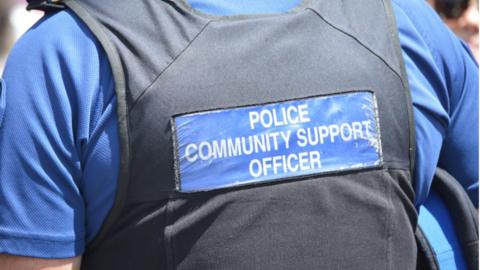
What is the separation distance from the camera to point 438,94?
5.23 feet

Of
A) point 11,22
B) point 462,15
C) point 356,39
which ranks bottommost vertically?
point 11,22

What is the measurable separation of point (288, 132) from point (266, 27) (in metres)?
0.19

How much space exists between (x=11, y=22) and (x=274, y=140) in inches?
234

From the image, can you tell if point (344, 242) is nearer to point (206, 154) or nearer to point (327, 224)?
point (327, 224)

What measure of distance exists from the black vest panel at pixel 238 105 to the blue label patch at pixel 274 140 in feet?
0.05

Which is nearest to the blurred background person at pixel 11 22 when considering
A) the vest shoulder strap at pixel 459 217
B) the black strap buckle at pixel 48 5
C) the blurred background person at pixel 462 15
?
the blurred background person at pixel 462 15

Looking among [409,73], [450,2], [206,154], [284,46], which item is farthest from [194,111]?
[450,2]

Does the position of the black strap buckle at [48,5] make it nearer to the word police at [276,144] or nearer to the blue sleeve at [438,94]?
the word police at [276,144]

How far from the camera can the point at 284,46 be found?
144 centimetres

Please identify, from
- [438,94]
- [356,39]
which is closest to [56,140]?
[356,39]

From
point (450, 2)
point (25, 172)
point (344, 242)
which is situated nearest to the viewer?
point (25, 172)

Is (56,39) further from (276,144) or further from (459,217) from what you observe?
(459,217)

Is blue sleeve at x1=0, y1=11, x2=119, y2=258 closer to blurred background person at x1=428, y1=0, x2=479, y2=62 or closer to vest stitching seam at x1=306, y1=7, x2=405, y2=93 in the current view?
vest stitching seam at x1=306, y1=7, x2=405, y2=93

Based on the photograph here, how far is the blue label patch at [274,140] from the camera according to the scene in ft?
4.56
